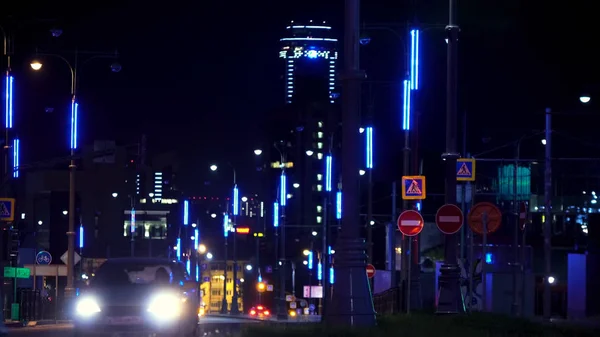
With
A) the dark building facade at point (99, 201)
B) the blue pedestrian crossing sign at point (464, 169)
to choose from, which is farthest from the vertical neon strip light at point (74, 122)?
the dark building facade at point (99, 201)

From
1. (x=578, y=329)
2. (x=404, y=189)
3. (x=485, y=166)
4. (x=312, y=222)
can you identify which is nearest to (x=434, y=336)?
(x=578, y=329)

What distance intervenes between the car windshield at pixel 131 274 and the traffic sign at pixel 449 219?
7.77 metres

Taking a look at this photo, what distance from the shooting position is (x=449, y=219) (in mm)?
25094

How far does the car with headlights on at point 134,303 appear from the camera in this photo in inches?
744

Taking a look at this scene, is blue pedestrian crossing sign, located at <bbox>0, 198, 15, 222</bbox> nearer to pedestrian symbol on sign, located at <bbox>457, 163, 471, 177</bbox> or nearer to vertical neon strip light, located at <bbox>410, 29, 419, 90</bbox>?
vertical neon strip light, located at <bbox>410, 29, 419, 90</bbox>

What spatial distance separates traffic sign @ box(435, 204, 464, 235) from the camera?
82.3 feet

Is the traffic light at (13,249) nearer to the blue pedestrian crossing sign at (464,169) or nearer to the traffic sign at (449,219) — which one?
the blue pedestrian crossing sign at (464,169)

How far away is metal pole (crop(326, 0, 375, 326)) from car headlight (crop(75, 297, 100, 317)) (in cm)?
418

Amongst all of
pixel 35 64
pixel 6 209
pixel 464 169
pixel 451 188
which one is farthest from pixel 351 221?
pixel 35 64

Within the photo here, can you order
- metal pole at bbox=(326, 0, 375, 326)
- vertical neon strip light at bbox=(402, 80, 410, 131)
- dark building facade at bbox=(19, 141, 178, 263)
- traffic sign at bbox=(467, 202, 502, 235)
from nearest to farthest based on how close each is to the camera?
metal pole at bbox=(326, 0, 375, 326)
traffic sign at bbox=(467, 202, 502, 235)
vertical neon strip light at bbox=(402, 80, 410, 131)
dark building facade at bbox=(19, 141, 178, 263)

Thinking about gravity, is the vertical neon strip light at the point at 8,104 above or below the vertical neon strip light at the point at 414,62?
below

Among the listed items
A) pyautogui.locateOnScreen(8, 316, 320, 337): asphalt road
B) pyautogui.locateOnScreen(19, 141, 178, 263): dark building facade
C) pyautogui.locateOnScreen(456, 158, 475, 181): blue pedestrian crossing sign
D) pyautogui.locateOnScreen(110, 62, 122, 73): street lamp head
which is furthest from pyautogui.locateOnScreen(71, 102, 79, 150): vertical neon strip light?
pyautogui.locateOnScreen(19, 141, 178, 263): dark building facade

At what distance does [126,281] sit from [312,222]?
515 ft

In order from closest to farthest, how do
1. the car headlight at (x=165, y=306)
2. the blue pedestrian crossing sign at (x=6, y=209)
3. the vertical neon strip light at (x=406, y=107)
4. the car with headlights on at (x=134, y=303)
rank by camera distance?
1. the car with headlights on at (x=134, y=303)
2. the car headlight at (x=165, y=306)
3. the blue pedestrian crossing sign at (x=6, y=209)
4. the vertical neon strip light at (x=406, y=107)
